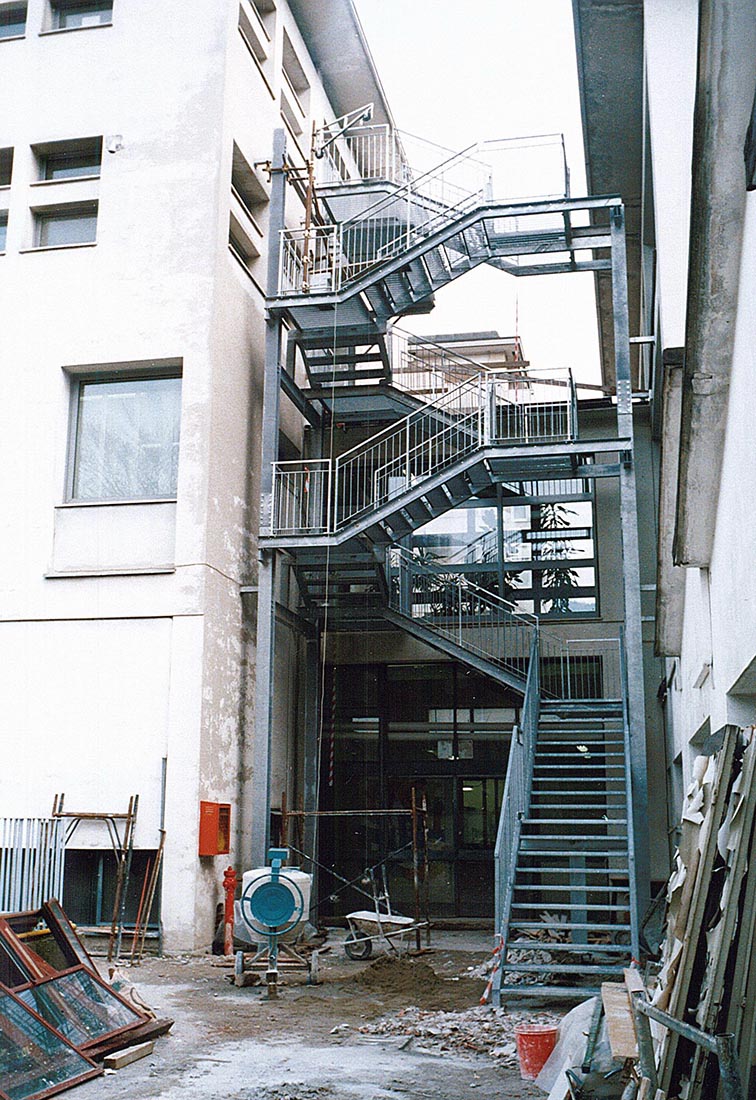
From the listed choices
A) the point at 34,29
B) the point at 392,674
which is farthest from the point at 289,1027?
the point at 34,29

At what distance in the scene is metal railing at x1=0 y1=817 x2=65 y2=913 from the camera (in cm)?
1312

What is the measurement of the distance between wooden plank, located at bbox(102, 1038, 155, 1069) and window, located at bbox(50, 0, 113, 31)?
15.8 metres

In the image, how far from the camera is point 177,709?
14.5m

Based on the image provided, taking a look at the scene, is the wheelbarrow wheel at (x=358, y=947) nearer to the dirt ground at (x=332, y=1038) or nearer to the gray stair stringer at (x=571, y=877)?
the dirt ground at (x=332, y=1038)

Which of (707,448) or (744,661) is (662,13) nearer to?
(707,448)

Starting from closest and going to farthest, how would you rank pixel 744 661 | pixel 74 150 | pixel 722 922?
1. pixel 722 922
2. pixel 744 661
3. pixel 74 150

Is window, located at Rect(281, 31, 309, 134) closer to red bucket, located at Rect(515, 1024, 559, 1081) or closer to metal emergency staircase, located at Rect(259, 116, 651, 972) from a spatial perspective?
metal emergency staircase, located at Rect(259, 116, 651, 972)

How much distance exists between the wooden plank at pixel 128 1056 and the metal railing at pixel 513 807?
3363 mm

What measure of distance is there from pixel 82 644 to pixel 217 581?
2.04 m

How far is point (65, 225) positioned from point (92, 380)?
271cm

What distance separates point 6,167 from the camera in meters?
17.8

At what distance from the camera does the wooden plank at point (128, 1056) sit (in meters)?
7.59

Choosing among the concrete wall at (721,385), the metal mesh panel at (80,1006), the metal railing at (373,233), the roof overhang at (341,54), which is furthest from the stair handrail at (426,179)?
the metal mesh panel at (80,1006)

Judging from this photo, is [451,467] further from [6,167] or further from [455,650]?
[6,167]
